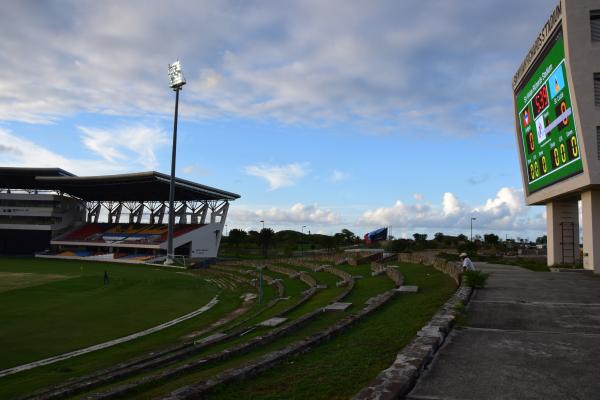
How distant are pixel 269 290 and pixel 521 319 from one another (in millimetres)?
24487

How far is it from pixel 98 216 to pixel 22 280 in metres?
58.1

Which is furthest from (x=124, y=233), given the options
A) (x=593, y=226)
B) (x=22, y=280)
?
(x=593, y=226)

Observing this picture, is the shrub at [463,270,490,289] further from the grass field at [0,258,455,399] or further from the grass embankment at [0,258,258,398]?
the grass embankment at [0,258,258,398]

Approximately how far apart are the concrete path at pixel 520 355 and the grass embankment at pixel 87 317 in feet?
37.1

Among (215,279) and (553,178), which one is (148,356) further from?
(215,279)

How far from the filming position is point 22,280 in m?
43.0

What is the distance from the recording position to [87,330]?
21.9m

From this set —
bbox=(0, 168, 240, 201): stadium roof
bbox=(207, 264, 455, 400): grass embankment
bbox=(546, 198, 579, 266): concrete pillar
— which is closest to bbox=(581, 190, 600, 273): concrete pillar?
bbox=(546, 198, 579, 266): concrete pillar

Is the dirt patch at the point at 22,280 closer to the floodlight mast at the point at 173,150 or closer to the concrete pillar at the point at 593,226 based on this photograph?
the floodlight mast at the point at 173,150

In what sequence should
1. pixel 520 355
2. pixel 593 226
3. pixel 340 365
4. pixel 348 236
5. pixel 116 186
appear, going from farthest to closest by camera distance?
pixel 348 236, pixel 116 186, pixel 593 226, pixel 520 355, pixel 340 365

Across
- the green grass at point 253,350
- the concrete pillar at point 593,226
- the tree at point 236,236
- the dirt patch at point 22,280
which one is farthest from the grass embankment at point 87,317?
the tree at point 236,236

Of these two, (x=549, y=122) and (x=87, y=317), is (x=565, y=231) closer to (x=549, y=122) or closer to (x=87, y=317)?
(x=549, y=122)

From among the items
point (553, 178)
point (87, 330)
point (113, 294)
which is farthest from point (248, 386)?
point (113, 294)

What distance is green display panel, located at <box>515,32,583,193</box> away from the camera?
1013 inches
